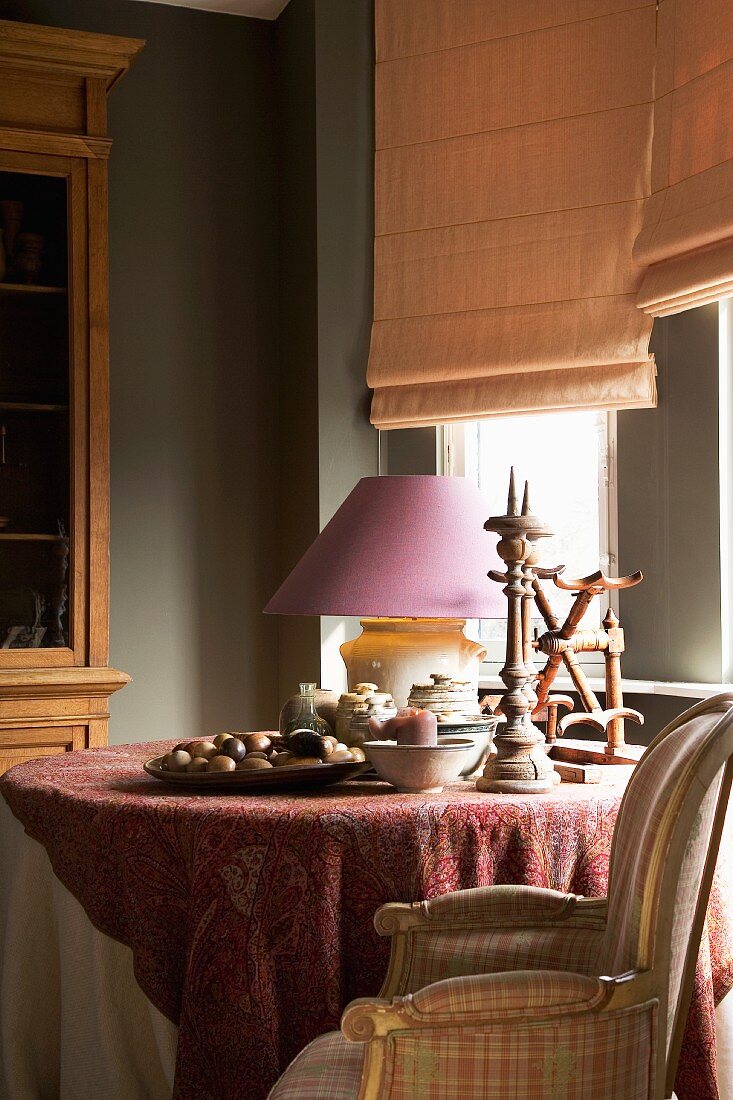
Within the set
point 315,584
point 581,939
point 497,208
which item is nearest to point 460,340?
point 497,208

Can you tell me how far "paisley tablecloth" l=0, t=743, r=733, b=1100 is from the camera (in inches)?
63.5

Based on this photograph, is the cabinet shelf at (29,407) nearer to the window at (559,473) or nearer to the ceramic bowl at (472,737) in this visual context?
the window at (559,473)

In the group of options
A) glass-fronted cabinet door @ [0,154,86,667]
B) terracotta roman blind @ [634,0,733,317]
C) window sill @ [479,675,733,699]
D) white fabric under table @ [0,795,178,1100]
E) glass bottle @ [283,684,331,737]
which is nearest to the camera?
white fabric under table @ [0,795,178,1100]

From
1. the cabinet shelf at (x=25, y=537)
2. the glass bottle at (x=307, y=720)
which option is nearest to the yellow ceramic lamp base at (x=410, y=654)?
the glass bottle at (x=307, y=720)

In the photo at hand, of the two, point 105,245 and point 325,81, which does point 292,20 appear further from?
point 105,245

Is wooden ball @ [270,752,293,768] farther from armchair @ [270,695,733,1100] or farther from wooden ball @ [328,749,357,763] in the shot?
armchair @ [270,695,733,1100]

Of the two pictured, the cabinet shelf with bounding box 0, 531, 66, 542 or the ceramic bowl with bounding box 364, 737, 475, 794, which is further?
the cabinet shelf with bounding box 0, 531, 66, 542

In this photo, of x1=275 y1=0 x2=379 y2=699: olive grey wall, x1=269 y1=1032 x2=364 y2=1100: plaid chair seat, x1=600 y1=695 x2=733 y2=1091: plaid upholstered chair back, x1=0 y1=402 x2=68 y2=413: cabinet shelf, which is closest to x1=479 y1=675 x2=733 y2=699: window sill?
x1=275 y1=0 x2=379 y2=699: olive grey wall

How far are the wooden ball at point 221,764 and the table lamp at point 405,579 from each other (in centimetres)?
42

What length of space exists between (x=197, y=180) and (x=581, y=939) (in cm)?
280

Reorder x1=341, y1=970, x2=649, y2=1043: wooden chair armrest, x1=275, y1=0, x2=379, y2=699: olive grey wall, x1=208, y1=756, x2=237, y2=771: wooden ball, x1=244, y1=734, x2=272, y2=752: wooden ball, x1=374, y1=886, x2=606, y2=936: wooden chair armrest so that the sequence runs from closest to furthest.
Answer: x1=341, y1=970, x2=649, y2=1043: wooden chair armrest < x1=374, y1=886, x2=606, y2=936: wooden chair armrest < x1=208, y1=756, x2=237, y2=771: wooden ball < x1=244, y1=734, x2=272, y2=752: wooden ball < x1=275, y1=0, x2=379, y2=699: olive grey wall

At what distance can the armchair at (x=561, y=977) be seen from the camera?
1.24 metres

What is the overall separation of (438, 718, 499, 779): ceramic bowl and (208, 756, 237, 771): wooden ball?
36 centimetres

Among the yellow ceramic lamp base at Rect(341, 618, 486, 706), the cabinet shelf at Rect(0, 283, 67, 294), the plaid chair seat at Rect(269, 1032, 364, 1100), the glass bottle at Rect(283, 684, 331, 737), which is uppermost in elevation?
the cabinet shelf at Rect(0, 283, 67, 294)
